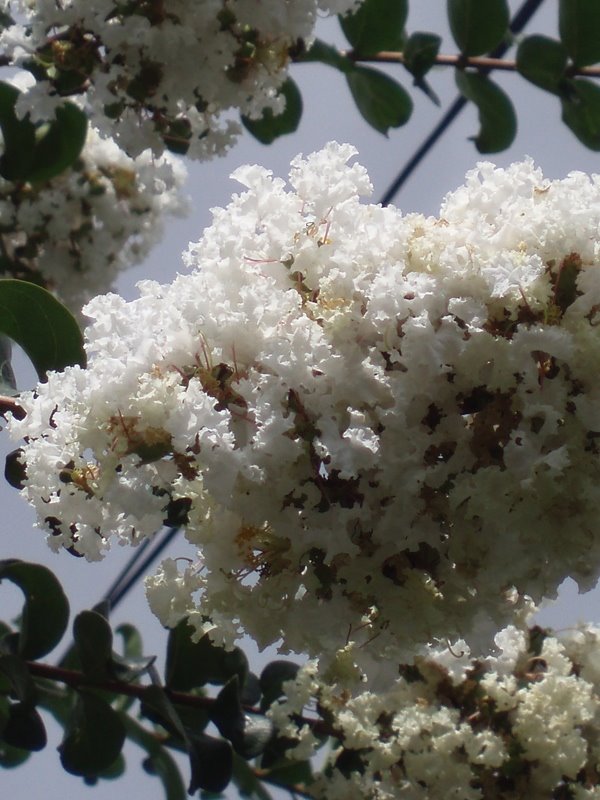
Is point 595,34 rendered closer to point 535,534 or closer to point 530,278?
point 530,278

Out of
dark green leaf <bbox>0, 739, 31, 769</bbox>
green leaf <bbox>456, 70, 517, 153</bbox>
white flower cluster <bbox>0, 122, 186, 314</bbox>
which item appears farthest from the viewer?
white flower cluster <bbox>0, 122, 186, 314</bbox>

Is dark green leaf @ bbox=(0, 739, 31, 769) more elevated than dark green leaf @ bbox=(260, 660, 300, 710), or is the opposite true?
dark green leaf @ bbox=(260, 660, 300, 710)

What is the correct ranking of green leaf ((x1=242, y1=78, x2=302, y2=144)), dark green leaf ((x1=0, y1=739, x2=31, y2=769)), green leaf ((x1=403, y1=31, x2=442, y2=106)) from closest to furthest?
green leaf ((x1=403, y1=31, x2=442, y2=106)) < green leaf ((x1=242, y1=78, x2=302, y2=144)) < dark green leaf ((x1=0, y1=739, x2=31, y2=769))

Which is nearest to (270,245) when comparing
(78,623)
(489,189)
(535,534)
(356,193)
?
(356,193)

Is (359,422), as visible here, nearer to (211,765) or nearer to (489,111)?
(211,765)

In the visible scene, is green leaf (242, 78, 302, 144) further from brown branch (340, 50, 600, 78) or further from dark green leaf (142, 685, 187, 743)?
dark green leaf (142, 685, 187, 743)

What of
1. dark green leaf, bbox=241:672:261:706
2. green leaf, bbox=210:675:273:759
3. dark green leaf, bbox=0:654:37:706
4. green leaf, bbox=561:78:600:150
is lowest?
dark green leaf, bbox=0:654:37:706

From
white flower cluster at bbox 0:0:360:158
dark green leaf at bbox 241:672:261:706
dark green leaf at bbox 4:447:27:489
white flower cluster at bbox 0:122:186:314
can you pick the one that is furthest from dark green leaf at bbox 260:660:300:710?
white flower cluster at bbox 0:122:186:314

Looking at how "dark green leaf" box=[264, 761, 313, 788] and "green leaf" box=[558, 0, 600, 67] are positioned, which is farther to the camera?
"dark green leaf" box=[264, 761, 313, 788]

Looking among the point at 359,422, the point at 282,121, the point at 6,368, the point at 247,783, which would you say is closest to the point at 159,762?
the point at 247,783
